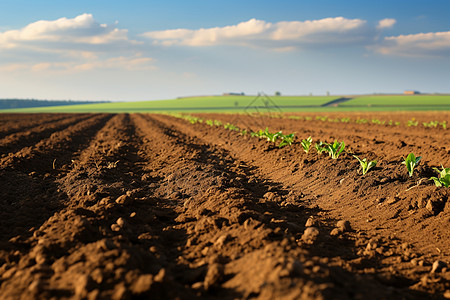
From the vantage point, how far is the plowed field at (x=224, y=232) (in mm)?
2686

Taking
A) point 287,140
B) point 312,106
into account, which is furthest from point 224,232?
point 312,106

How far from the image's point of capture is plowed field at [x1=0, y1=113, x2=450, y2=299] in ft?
8.81

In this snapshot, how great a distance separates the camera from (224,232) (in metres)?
3.93

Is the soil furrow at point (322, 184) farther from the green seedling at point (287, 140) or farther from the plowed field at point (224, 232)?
the green seedling at point (287, 140)

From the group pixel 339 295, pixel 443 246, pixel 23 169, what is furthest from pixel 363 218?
pixel 23 169

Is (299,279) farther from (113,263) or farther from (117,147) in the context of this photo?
(117,147)

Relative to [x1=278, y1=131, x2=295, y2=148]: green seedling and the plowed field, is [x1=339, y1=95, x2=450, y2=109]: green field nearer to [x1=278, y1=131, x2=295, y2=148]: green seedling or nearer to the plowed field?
[x1=278, y1=131, x2=295, y2=148]: green seedling

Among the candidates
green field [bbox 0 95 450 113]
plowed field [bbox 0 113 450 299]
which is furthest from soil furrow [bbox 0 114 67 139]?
green field [bbox 0 95 450 113]

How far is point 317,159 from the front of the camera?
8.28 meters

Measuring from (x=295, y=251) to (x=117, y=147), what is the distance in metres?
9.82

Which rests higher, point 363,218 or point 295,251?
point 295,251

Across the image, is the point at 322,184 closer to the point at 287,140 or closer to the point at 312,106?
the point at 287,140

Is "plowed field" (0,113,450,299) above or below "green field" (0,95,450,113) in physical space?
below

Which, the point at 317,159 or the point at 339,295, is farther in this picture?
the point at 317,159
